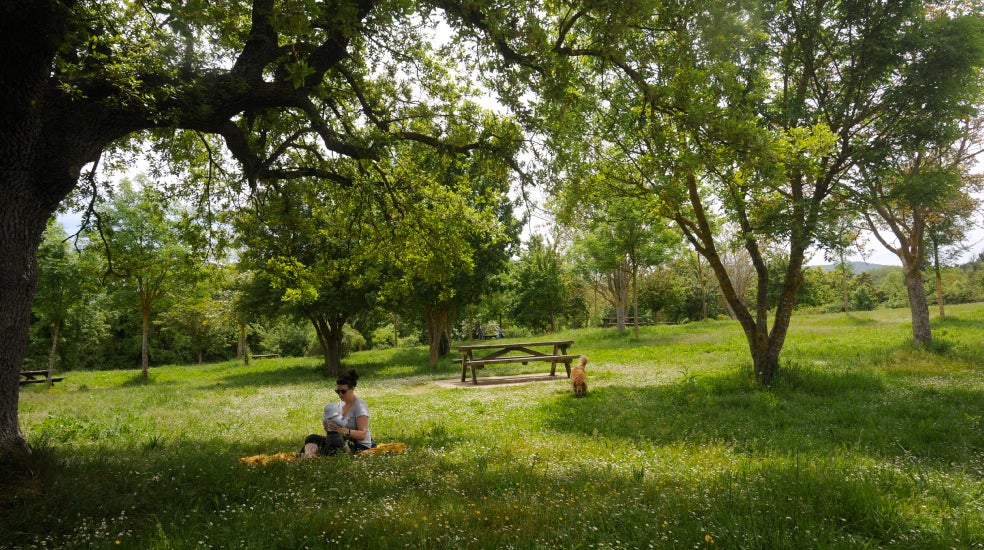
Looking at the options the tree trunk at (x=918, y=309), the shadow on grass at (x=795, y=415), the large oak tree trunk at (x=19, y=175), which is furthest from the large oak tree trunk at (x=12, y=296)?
the tree trunk at (x=918, y=309)

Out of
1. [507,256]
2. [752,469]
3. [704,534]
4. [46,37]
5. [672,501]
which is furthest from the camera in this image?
[507,256]

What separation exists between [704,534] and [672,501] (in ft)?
2.23

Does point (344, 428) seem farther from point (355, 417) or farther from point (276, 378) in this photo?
point (276, 378)

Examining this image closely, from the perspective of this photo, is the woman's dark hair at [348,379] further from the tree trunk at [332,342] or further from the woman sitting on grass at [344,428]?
the tree trunk at [332,342]

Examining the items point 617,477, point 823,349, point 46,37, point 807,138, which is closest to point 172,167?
point 46,37

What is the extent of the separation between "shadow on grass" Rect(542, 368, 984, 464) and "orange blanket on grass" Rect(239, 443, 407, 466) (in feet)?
9.64

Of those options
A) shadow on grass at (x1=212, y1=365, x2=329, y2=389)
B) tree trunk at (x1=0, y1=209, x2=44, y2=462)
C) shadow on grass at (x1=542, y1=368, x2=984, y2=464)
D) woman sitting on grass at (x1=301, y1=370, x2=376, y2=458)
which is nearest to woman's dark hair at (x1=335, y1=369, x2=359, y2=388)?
woman sitting on grass at (x1=301, y1=370, x2=376, y2=458)

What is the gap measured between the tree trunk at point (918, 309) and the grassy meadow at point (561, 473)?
13.4 ft

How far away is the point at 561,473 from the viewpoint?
546 cm

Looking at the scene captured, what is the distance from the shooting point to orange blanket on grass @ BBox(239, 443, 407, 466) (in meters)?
6.03

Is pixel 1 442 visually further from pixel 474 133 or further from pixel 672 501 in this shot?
pixel 474 133

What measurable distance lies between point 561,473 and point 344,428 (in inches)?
124

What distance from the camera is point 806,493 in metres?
4.31

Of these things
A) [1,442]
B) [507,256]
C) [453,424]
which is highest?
[507,256]
